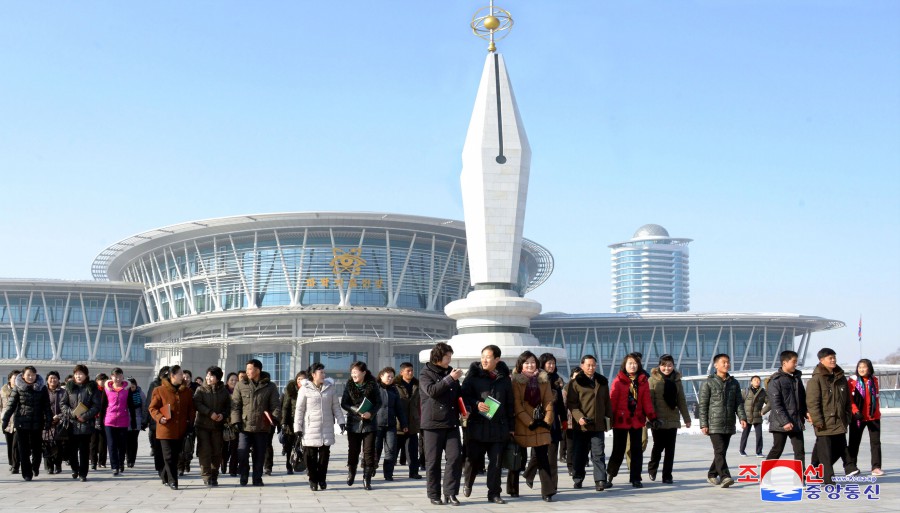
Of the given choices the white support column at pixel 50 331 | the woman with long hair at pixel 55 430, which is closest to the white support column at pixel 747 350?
the white support column at pixel 50 331

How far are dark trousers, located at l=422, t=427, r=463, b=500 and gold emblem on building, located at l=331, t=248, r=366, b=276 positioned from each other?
55.1 meters

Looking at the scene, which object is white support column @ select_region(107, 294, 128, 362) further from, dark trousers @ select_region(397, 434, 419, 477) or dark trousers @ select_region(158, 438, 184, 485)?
dark trousers @ select_region(158, 438, 184, 485)

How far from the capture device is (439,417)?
11.4m

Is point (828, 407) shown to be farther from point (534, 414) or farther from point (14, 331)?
point (14, 331)

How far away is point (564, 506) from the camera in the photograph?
36.0 feet

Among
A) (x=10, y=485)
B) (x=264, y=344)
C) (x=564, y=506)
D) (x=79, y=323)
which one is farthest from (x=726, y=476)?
(x=79, y=323)

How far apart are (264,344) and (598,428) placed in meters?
56.8

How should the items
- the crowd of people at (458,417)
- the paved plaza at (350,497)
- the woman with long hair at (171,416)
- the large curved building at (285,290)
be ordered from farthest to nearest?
the large curved building at (285,290) < the woman with long hair at (171,416) < the crowd of people at (458,417) < the paved plaza at (350,497)

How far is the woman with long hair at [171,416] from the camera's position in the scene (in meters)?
13.2

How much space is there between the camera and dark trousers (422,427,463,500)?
36.5ft

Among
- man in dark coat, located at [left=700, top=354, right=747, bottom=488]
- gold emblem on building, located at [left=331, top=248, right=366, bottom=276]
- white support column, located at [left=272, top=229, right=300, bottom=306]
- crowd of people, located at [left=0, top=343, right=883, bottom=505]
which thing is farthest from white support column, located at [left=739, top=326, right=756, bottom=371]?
man in dark coat, located at [left=700, top=354, right=747, bottom=488]

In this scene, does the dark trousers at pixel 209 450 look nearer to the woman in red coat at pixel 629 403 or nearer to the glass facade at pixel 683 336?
the woman in red coat at pixel 629 403

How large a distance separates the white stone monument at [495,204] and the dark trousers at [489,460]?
29.9 meters

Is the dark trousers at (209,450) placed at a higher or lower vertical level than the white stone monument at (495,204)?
lower
